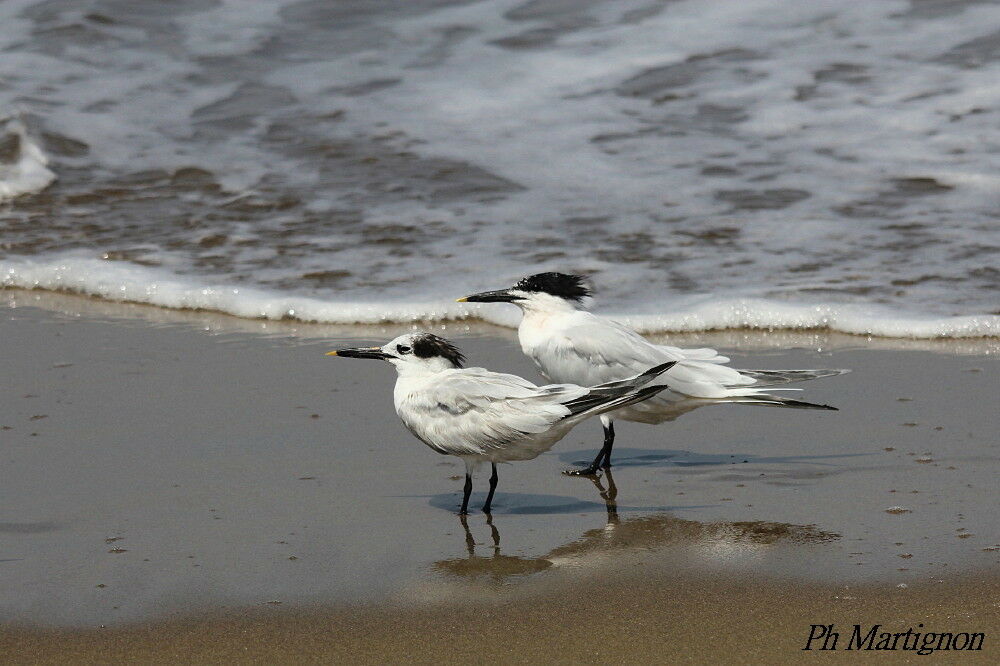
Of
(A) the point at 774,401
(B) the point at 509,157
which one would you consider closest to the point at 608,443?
(A) the point at 774,401

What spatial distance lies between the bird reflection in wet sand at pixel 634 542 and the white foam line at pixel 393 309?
8.97 feet

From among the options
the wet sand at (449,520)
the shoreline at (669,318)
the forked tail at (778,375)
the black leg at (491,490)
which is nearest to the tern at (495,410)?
the black leg at (491,490)

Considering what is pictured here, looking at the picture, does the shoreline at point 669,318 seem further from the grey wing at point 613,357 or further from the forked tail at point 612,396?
the forked tail at point 612,396

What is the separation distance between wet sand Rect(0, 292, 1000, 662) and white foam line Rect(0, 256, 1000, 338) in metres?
0.31

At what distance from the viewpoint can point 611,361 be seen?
18.2 ft

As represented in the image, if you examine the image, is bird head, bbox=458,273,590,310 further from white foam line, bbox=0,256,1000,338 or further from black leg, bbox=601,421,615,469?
white foam line, bbox=0,256,1000,338

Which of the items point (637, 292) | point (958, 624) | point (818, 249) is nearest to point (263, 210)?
point (637, 292)

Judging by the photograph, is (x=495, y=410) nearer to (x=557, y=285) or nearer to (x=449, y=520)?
(x=449, y=520)

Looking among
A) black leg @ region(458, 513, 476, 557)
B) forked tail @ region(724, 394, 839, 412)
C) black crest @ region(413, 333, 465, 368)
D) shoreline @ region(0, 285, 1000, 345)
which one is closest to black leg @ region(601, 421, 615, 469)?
forked tail @ region(724, 394, 839, 412)

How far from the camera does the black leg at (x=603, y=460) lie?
5164 mm

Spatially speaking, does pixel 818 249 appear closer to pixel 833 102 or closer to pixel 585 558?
pixel 833 102

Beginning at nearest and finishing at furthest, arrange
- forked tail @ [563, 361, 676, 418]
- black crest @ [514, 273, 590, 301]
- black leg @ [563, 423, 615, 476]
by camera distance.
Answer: forked tail @ [563, 361, 676, 418]
black leg @ [563, 423, 615, 476]
black crest @ [514, 273, 590, 301]

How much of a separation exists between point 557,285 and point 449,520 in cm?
152

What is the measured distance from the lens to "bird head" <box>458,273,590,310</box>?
19.1 ft
